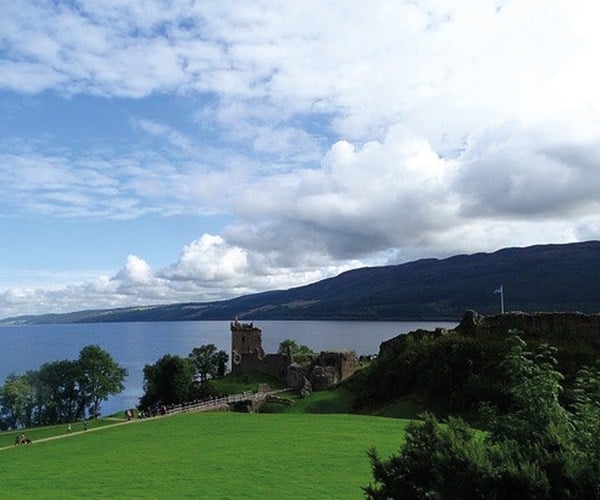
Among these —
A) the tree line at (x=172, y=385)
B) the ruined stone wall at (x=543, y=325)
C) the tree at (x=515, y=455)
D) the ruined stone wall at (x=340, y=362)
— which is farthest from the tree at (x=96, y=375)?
the tree at (x=515, y=455)

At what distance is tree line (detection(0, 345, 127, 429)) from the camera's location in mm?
75394

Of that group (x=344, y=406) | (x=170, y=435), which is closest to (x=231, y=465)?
(x=170, y=435)

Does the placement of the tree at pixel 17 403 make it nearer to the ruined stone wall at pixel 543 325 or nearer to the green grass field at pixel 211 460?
the green grass field at pixel 211 460

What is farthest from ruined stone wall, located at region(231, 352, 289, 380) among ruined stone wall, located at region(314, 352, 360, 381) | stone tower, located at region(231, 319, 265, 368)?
ruined stone wall, located at region(314, 352, 360, 381)

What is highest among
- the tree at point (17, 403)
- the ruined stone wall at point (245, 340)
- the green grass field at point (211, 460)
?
the ruined stone wall at point (245, 340)

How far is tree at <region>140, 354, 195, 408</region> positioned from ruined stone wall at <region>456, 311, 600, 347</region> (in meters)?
33.6

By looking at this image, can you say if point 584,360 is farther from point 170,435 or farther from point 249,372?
point 249,372

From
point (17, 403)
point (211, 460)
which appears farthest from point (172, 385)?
point (211, 460)

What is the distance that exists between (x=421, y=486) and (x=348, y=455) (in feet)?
48.6

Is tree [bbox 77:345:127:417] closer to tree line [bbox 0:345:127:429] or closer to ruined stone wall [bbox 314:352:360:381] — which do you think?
tree line [bbox 0:345:127:429]

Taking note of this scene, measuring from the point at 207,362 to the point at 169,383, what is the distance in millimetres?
19836

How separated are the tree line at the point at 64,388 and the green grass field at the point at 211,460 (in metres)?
39.3

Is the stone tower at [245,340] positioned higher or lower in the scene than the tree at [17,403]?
higher

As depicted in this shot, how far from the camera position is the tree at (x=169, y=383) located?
220 feet
